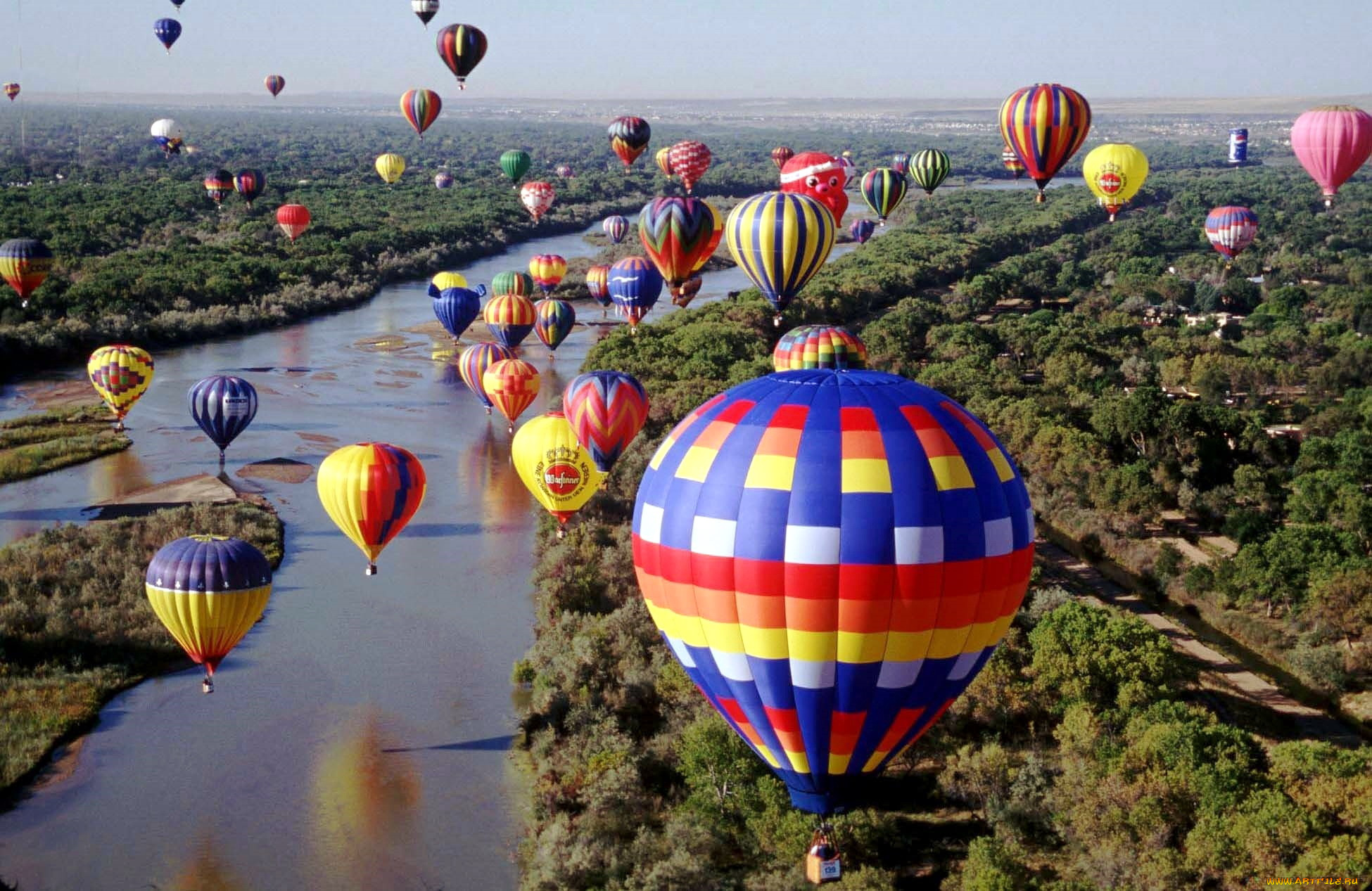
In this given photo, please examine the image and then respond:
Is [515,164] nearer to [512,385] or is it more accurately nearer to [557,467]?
[512,385]

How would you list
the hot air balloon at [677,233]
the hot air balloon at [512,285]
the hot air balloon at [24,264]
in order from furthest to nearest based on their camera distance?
the hot air balloon at [512,285] < the hot air balloon at [24,264] < the hot air balloon at [677,233]

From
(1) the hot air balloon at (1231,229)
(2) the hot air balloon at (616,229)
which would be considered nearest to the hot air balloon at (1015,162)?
(1) the hot air balloon at (1231,229)

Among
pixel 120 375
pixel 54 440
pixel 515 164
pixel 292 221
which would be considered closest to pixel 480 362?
pixel 120 375

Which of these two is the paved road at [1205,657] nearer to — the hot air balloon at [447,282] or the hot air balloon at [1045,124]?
the hot air balloon at [1045,124]

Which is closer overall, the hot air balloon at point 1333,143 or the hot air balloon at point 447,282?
the hot air balloon at point 1333,143

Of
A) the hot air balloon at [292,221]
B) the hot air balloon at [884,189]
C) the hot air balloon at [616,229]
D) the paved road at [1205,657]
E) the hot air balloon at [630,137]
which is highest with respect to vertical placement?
the hot air balloon at [630,137]

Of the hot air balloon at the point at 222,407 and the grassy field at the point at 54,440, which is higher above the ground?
the hot air balloon at the point at 222,407

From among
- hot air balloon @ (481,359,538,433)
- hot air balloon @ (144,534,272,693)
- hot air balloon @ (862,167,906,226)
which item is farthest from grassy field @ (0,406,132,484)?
hot air balloon @ (862,167,906,226)
